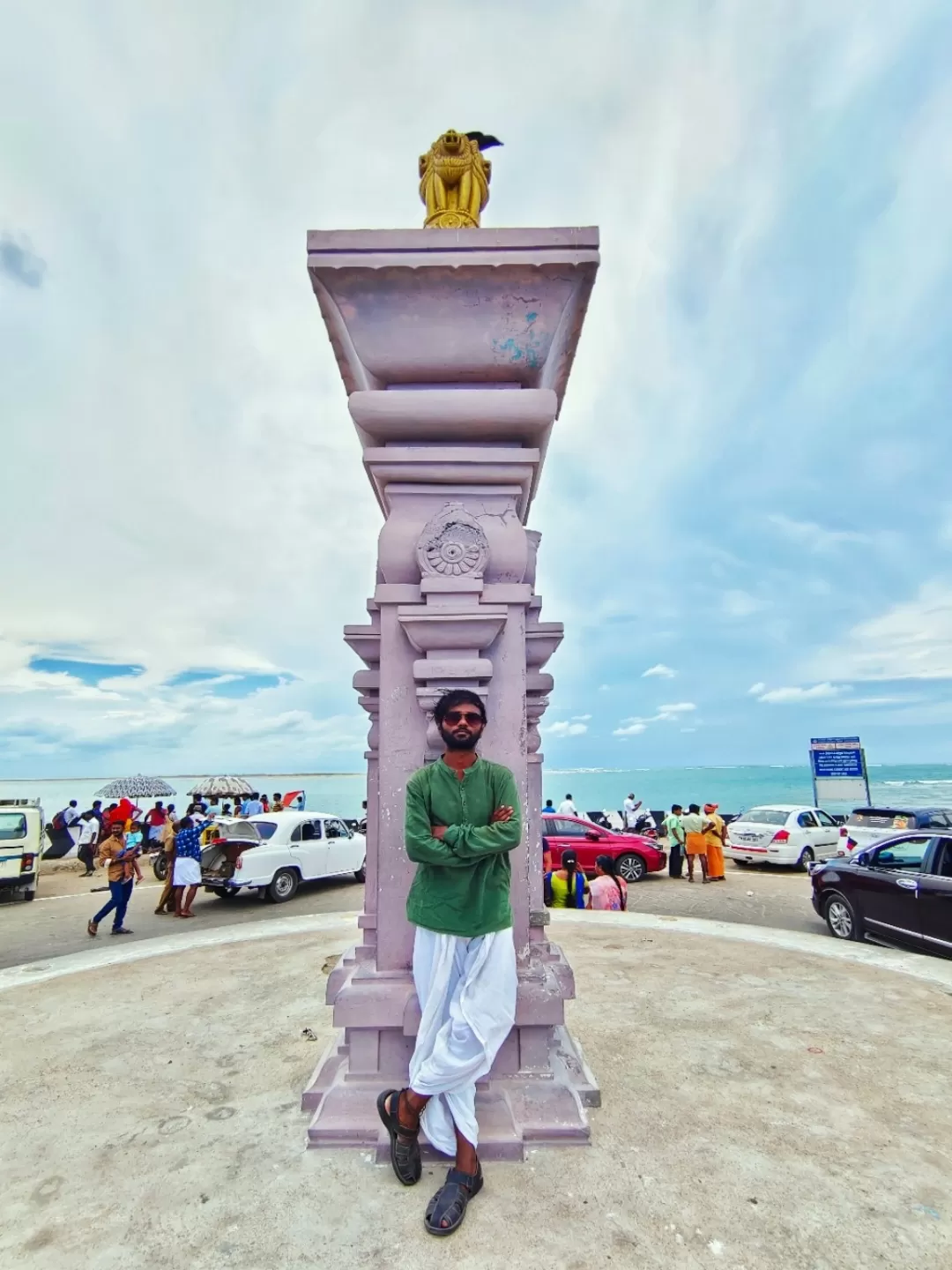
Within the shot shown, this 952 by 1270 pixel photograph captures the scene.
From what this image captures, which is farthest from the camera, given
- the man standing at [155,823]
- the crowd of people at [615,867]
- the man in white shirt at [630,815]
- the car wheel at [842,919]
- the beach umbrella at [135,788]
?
the beach umbrella at [135,788]

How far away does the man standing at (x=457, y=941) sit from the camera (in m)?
2.45

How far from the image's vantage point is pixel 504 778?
269cm

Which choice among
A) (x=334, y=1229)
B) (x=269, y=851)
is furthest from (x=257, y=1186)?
(x=269, y=851)

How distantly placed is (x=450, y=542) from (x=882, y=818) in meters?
15.9

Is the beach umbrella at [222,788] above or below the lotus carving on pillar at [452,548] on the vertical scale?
below

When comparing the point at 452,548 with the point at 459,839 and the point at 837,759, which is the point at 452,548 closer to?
the point at 459,839

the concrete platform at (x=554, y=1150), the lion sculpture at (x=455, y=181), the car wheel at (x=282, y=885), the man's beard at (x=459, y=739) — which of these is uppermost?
the lion sculpture at (x=455, y=181)

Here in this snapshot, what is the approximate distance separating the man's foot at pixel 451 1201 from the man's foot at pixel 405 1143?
A: 14 centimetres

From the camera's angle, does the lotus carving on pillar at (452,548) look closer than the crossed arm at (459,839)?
No

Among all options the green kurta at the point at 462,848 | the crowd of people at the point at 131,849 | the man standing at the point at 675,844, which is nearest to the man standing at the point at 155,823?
the crowd of people at the point at 131,849

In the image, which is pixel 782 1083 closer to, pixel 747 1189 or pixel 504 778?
pixel 747 1189

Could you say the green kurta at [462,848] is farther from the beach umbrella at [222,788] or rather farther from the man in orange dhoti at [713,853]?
the beach umbrella at [222,788]

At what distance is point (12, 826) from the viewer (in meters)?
12.3

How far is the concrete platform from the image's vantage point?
85.5 inches
